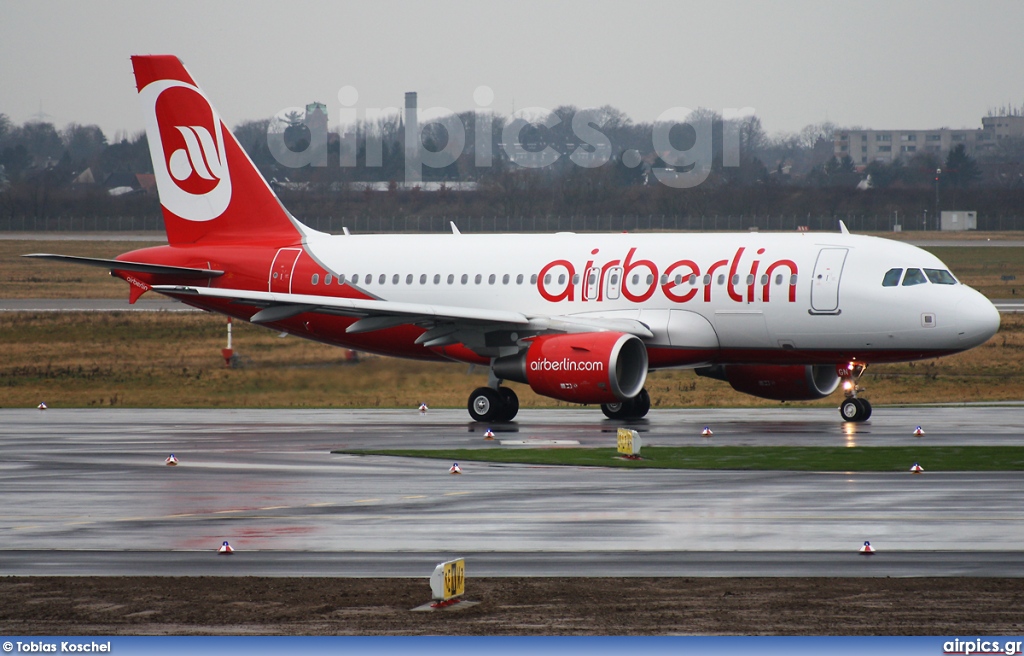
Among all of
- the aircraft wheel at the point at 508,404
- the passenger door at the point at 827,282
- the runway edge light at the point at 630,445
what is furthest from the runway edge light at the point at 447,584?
the aircraft wheel at the point at 508,404

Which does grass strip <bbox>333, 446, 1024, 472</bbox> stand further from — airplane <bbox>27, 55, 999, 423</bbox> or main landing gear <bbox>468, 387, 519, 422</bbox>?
main landing gear <bbox>468, 387, 519, 422</bbox>

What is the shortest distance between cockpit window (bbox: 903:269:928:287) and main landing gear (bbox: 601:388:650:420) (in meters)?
6.57

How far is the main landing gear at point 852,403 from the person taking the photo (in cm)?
3120

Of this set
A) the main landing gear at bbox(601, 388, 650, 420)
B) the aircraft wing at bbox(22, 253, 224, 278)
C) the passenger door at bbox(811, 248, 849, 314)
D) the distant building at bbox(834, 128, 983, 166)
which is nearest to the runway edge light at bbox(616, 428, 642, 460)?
the passenger door at bbox(811, 248, 849, 314)

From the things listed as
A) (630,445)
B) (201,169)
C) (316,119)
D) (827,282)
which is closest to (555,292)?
(827,282)

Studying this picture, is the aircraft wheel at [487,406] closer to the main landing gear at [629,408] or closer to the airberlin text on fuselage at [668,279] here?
the main landing gear at [629,408]

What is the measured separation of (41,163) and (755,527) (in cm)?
13614

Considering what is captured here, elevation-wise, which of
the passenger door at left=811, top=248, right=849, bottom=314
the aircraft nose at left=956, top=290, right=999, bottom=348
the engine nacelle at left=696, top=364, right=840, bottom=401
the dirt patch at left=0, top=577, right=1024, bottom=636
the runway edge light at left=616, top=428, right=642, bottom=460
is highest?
the passenger door at left=811, top=248, right=849, bottom=314

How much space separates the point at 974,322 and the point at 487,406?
10872 millimetres

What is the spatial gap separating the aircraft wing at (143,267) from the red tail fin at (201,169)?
50.2 inches

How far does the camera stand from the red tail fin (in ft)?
122

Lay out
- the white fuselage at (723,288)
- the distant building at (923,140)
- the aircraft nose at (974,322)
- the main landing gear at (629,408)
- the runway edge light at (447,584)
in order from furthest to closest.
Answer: the distant building at (923,140) < the main landing gear at (629,408) < the white fuselage at (723,288) < the aircraft nose at (974,322) < the runway edge light at (447,584)

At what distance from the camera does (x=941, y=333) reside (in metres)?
29.7

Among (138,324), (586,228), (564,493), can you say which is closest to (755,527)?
(564,493)
